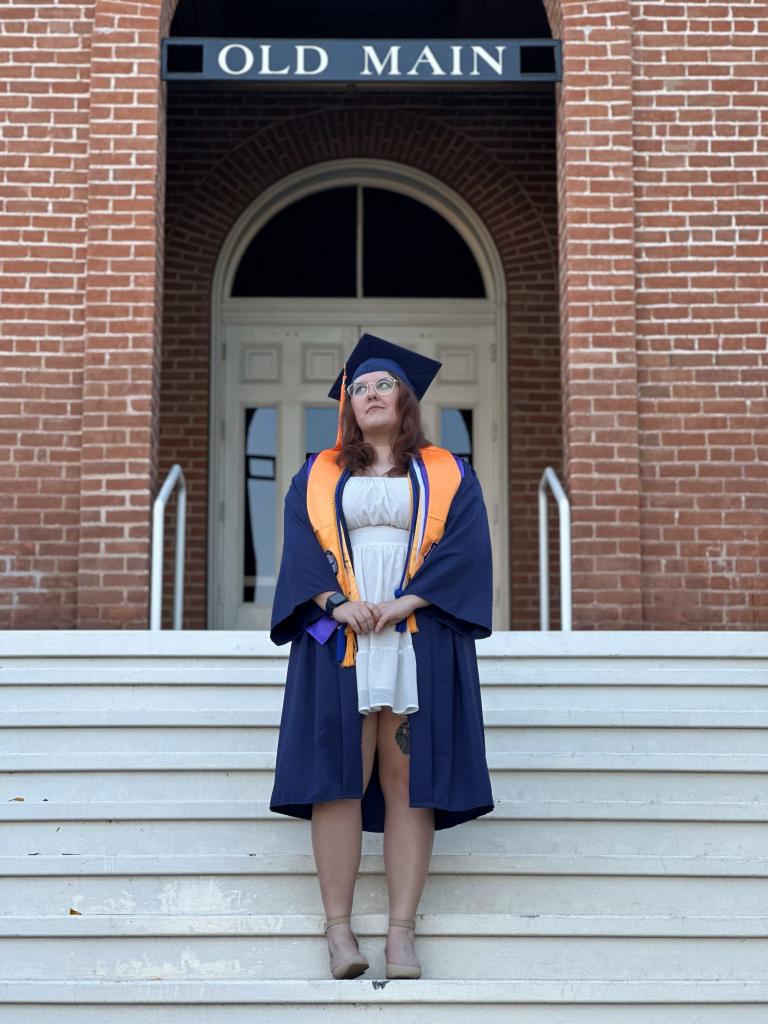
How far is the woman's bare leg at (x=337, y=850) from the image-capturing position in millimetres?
4141

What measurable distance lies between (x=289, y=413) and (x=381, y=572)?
6138 millimetres

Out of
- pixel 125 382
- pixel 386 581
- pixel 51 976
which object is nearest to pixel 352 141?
pixel 125 382

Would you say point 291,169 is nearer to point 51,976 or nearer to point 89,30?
point 89,30

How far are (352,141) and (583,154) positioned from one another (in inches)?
122

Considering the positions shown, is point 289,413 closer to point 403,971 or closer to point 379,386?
point 379,386

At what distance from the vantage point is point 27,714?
17.6 ft

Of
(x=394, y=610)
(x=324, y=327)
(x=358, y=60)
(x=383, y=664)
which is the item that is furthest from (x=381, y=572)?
Answer: (x=324, y=327)

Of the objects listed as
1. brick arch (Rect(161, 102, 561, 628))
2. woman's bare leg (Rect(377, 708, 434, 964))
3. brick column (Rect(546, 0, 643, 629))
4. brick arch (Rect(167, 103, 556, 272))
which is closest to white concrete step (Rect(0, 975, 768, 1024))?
woman's bare leg (Rect(377, 708, 434, 964))

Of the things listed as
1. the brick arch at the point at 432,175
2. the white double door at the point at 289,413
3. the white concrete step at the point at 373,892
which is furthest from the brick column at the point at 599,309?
the white concrete step at the point at 373,892

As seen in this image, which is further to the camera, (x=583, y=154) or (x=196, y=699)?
(x=583, y=154)

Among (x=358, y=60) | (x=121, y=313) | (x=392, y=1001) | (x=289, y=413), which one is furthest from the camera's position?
(x=289, y=413)

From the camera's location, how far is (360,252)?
35.0ft

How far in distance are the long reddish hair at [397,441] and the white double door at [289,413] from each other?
5662mm

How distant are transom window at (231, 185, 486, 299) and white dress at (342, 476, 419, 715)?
638cm
